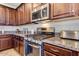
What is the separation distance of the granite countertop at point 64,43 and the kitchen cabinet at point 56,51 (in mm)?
36

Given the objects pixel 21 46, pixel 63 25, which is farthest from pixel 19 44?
pixel 63 25

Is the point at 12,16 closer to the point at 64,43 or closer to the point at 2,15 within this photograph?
the point at 2,15

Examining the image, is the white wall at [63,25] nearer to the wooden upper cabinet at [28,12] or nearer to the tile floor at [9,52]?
the wooden upper cabinet at [28,12]

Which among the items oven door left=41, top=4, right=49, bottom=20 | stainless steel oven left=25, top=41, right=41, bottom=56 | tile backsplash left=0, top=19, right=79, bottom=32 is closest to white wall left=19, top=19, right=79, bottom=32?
tile backsplash left=0, top=19, right=79, bottom=32

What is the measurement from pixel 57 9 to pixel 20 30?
57 centimetres

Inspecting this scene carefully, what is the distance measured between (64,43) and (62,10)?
0.43 metres

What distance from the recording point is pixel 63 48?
46.5 inches

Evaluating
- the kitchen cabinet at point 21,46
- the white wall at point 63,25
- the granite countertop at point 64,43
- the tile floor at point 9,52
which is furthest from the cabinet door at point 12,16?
the granite countertop at point 64,43

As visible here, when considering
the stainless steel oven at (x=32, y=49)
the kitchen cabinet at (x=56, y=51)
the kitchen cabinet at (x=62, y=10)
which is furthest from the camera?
the stainless steel oven at (x=32, y=49)

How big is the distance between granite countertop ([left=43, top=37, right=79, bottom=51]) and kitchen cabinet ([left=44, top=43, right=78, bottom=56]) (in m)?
0.04

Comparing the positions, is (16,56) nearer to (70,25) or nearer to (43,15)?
(43,15)

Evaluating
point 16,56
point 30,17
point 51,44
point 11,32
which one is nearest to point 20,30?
point 11,32

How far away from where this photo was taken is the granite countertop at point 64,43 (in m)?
1.13

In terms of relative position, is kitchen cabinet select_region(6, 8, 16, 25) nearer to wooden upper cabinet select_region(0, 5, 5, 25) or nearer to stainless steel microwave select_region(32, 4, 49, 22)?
wooden upper cabinet select_region(0, 5, 5, 25)
